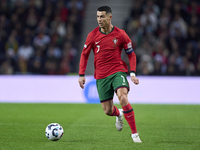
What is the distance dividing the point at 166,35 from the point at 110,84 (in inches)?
387

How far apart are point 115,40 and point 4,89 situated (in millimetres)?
7749

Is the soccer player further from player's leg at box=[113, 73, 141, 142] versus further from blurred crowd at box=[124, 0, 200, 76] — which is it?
blurred crowd at box=[124, 0, 200, 76]

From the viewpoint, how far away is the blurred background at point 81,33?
15205mm

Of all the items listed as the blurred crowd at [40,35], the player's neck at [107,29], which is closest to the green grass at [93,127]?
the player's neck at [107,29]

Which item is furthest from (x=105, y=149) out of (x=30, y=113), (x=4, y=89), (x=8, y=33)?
(x=8, y=33)

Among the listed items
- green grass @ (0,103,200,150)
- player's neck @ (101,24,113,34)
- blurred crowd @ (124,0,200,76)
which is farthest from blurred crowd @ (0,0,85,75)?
player's neck @ (101,24,113,34)

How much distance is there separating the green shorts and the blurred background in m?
7.82

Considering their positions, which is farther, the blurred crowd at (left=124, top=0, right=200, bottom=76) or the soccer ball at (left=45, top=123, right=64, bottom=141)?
the blurred crowd at (left=124, top=0, right=200, bottom=76)

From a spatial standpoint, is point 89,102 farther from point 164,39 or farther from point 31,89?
point 164,39

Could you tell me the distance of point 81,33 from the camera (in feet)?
59.1

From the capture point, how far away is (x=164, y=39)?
1577cm

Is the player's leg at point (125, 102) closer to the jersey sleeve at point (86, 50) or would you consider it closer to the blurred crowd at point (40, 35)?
the jersey sleeve at point (86, 50)

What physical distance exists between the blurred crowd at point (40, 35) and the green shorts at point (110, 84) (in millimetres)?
8804

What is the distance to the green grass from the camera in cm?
598
